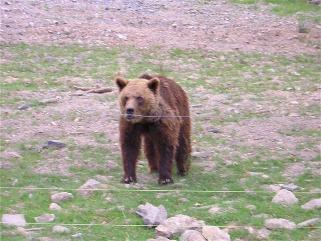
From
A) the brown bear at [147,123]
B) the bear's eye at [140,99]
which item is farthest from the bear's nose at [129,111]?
the bear's eye at [140,99]

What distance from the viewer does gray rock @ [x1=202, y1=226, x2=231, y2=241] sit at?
6.27m

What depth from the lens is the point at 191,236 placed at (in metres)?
6.25

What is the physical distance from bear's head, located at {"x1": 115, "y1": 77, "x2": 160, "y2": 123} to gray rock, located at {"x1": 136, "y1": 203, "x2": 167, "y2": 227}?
103 centimetres

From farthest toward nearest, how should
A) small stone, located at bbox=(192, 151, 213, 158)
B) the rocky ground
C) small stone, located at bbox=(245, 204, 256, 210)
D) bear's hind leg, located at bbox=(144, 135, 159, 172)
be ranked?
small stone, located at bbox=(192, 151, 213, 158)
bear's hind leg, located at bbox=(144, 135, 159, 172)
small stone, located at bbox=(245, 204, 256, 210)
the rocky ground

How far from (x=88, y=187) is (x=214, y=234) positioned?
1709 mm

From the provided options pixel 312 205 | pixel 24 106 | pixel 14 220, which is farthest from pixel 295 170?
pixel 24 106

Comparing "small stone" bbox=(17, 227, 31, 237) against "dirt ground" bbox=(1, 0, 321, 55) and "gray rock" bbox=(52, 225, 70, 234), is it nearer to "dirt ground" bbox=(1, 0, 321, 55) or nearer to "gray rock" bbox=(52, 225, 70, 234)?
"gray rock" bbox=(52, 225, 70, 234)

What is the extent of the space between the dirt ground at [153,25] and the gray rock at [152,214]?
8.34m

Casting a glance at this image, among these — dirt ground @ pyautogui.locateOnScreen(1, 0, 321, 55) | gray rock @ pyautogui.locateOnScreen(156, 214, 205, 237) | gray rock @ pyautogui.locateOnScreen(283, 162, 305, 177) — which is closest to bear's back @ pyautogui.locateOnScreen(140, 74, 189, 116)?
gray rock @ pyautogui.locateOnScreen(283, 162, 305, 177)

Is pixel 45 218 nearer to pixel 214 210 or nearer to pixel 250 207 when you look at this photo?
pixel 214 210

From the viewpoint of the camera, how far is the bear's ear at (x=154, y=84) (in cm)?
791

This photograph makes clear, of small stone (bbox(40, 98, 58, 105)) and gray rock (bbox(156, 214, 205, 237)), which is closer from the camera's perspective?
gray rock (bbox(156, 214, 205, 237))

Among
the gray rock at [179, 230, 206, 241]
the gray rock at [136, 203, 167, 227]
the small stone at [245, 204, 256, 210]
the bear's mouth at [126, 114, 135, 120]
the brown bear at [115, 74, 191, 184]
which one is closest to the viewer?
the gray rock at [179, 230, 206, 241]

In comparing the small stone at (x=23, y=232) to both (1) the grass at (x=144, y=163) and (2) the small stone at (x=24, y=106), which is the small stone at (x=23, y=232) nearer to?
(1) the grass at (x=144, y=163)
